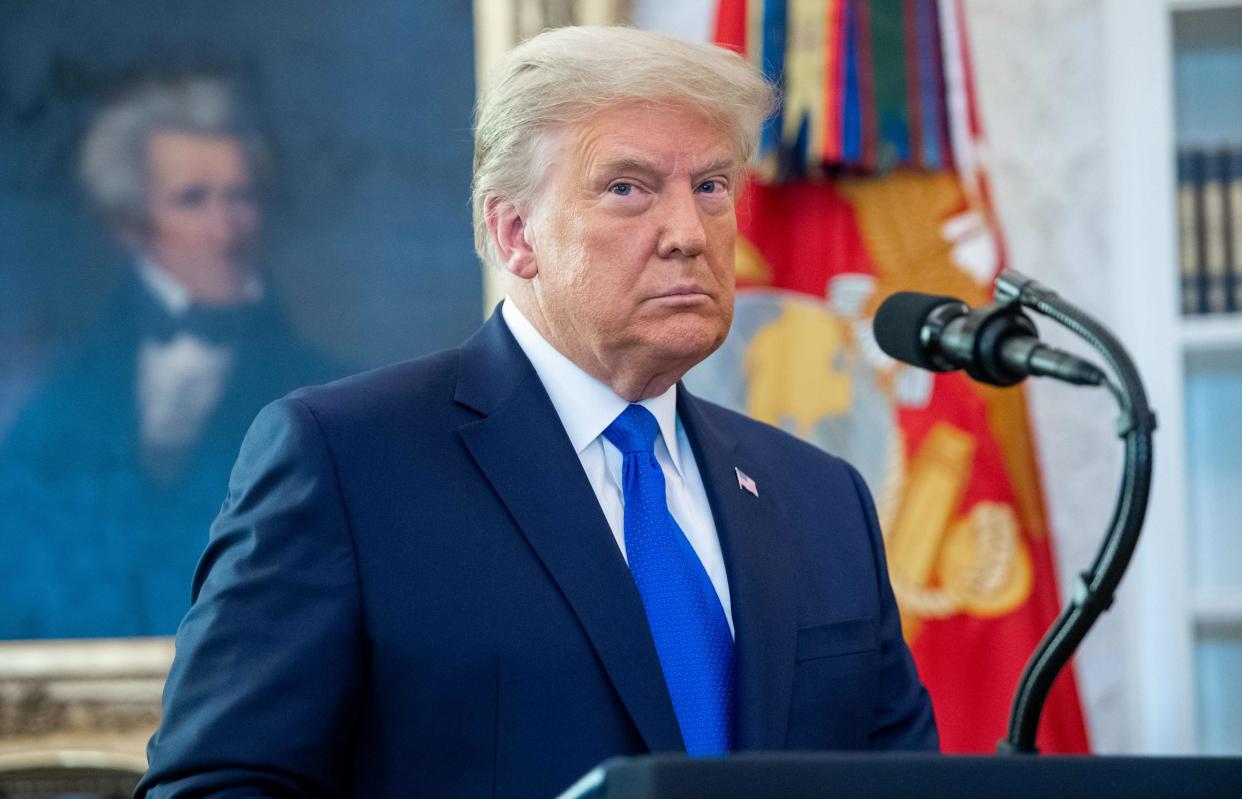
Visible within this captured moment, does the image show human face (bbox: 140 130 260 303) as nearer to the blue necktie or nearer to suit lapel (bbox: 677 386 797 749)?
suit lapel (bbox: 677 386 797 749)

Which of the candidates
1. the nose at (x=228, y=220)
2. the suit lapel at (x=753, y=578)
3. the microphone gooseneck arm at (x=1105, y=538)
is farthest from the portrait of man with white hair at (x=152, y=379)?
the microphone gooseneck arm at (x=1105, y=538)

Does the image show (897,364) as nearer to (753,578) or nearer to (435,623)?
(753,578)

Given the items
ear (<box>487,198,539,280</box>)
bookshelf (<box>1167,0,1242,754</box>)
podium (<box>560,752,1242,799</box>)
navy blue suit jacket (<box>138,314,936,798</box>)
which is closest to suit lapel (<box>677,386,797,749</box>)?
navy blue suit jacket (<box>138,314,936,798</box>)

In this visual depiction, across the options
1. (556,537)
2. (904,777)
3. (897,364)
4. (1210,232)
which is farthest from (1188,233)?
(904,777)

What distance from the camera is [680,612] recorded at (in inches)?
61.7

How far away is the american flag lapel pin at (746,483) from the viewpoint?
5.77 ft

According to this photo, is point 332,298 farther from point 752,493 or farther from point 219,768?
point 219,768

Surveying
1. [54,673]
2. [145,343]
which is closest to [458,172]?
[145,343]

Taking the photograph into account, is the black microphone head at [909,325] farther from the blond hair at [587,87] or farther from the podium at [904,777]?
the podium at [904,777]

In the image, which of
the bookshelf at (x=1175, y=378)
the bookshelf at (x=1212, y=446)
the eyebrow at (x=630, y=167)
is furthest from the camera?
the bookshelf at (x=1212, y=446)

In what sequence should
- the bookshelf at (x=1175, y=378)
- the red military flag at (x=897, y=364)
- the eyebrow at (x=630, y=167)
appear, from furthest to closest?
the bookshelf at (x=1175, y=378)
the red military flag at (x=897, y=364)
the eyebrow at (x=630, y=167)

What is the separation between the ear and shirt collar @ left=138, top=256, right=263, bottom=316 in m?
1.43

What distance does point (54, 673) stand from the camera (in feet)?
9.98

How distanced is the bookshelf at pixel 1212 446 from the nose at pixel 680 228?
192cm
